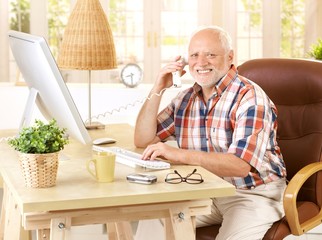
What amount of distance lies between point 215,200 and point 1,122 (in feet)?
9.26

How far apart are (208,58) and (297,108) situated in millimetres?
486

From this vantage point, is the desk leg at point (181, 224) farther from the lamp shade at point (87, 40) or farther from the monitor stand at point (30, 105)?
the lamp shade at point (87, 40)

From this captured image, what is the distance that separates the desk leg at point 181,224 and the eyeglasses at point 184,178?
9 cm

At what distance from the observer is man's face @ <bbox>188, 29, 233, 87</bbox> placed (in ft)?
9.68

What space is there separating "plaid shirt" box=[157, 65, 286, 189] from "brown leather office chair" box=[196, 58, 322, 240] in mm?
166

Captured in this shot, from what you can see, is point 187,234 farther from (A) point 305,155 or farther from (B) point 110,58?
(B) point 110,58

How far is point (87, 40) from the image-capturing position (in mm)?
3398

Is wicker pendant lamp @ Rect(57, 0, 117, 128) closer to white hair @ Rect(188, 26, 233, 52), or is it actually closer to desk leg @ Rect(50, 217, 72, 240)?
white hair @ Rect(188, 26, 233, 52)

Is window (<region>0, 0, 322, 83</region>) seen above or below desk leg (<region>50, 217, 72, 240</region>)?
above

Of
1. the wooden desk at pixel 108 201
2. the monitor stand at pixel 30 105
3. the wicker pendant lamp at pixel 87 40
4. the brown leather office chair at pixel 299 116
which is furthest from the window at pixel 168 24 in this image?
the wooden desk at pixel 108 201

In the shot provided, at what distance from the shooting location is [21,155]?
231 centimetres

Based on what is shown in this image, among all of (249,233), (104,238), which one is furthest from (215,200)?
(104,238)

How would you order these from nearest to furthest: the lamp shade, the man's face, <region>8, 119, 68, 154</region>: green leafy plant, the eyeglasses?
<region>8, 119, 68, 154</region>: green leafy plant, the eyeglasses, the man's face, the lamp shade

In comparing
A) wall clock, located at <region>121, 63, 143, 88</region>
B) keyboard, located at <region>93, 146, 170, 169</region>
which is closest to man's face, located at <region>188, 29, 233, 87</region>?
keyboard, located at <region>93, 146, 170, 169</region>
